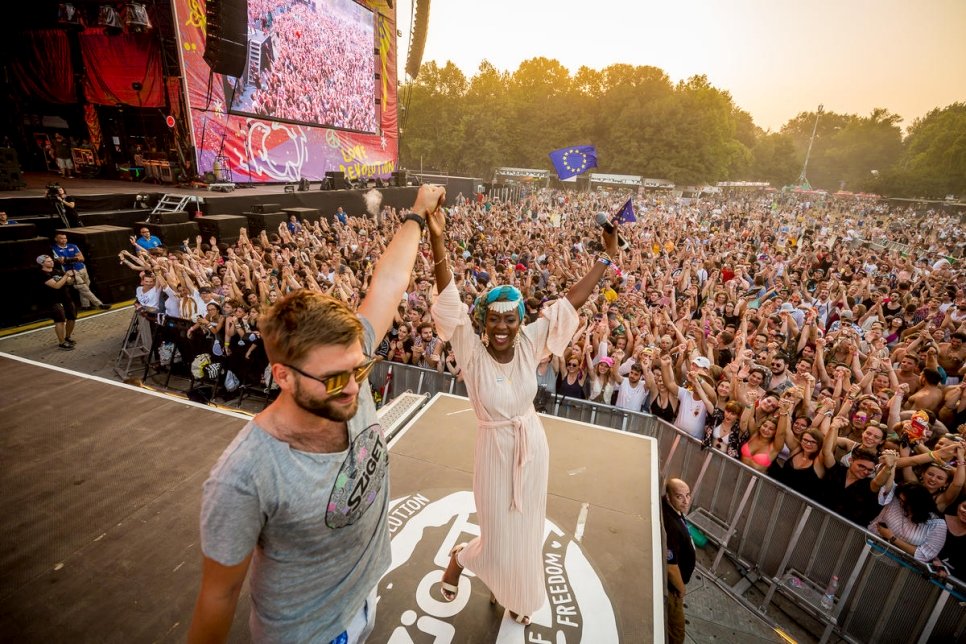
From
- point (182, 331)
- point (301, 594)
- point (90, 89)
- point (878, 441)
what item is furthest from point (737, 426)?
point (90, 89)

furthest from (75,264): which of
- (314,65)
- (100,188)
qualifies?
(314,65)

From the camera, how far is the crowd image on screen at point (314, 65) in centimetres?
1858

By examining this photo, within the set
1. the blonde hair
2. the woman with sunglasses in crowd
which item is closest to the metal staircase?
the woman with sunglasses in crowd

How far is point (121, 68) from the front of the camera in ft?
58.4

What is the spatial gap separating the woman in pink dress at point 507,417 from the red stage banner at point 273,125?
19.3m

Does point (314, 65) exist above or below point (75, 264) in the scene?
above

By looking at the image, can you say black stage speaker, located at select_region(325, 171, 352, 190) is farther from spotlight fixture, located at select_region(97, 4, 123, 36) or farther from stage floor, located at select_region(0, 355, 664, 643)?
stage floor, located at select_region(0, 355, 664, 643)

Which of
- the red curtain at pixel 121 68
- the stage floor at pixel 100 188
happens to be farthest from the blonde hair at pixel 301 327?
the red curtain at pixel 121 68

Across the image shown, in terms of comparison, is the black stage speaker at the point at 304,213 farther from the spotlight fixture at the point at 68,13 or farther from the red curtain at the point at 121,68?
the spotlight fixture at the point at 68,13

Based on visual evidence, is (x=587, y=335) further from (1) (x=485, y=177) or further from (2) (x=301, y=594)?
(1) (x=485, y=177)

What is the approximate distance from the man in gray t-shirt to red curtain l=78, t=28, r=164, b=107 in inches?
859

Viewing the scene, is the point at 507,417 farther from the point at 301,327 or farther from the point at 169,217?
the point at 169,217

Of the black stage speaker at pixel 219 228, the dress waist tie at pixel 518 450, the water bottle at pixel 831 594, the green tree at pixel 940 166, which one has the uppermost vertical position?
the green tree at pixel 940 166

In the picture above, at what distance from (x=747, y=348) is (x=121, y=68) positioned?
80.5 feet
